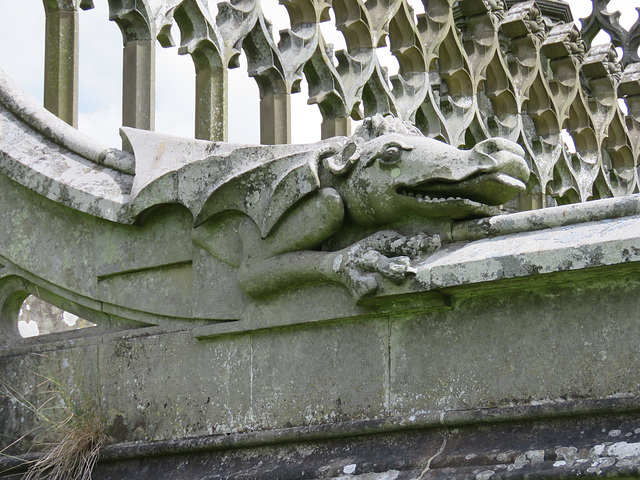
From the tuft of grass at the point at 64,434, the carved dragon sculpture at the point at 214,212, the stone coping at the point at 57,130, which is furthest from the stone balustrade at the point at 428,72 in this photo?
the tuft of grass at the point at 64,434

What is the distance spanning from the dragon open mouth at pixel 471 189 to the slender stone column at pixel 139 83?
263 centimetres

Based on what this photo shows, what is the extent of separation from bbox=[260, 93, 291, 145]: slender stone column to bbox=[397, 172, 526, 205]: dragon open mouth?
3.28 metres

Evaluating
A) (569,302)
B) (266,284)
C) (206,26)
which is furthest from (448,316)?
(206,26)

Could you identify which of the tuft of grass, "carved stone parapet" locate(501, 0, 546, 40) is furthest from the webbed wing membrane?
"carved stone parapet" locate(501, 0, 546, 40)

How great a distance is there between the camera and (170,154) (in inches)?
154

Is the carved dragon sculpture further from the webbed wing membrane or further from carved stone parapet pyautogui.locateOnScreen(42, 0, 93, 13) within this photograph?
carved stone parapet pyautogui.locateOnScreen(42, 0, 93, 13)

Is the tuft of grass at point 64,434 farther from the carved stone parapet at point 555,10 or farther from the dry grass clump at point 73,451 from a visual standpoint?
the carved stone parapet at point 555,10

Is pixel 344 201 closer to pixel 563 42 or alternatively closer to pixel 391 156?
pixel 391 156

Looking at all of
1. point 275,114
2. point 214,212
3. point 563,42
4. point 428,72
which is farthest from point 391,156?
point 563,42

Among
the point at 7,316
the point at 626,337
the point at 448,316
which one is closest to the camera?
the point at 626,337

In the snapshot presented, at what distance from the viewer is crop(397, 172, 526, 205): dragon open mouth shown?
3.35 meters

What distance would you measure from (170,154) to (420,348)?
3.80ft

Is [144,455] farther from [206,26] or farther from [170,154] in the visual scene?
[206,26]

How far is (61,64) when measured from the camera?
5523 mm
